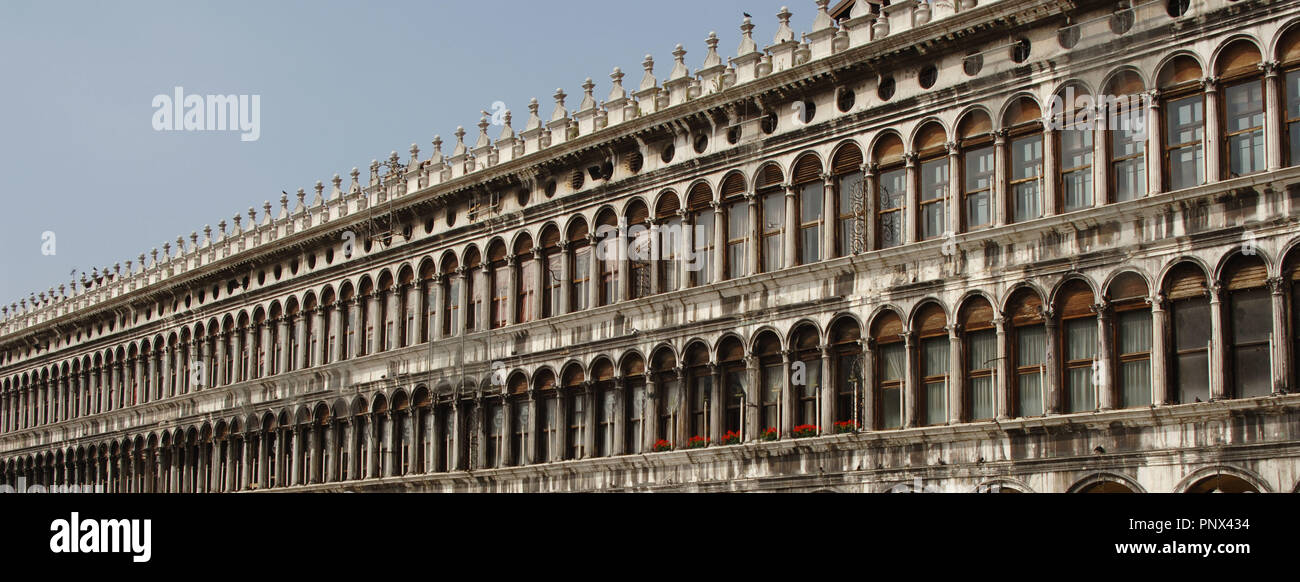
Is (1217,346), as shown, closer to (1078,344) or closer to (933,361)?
(1078,344)

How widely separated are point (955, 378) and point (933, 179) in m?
3.54

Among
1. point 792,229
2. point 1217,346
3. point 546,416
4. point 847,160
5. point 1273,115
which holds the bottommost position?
point 1217,346

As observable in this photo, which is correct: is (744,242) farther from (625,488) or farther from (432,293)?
(432,293)

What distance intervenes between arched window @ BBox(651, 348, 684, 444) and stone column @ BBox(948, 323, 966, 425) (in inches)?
282

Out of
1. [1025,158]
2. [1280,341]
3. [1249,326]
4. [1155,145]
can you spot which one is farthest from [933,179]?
[1280,341]

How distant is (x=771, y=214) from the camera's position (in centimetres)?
3394

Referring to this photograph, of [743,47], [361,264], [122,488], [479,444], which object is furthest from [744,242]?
[122,488]

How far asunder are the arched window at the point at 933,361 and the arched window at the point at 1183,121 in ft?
15.6

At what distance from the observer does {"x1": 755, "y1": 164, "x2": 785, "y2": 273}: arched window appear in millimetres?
33688

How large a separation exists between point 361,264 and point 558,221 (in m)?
8.89

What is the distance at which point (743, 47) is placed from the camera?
1363 inches

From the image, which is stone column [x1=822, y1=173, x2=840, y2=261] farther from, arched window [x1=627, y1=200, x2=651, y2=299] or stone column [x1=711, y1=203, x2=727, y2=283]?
arched window [x1=627, y1=200, x2=651, y2=299]

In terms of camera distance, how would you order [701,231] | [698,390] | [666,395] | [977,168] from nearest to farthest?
[977,168] → [698,390] → [701,231] → [666,395]

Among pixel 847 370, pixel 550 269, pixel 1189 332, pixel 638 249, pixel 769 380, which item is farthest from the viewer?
pixel 550 269
